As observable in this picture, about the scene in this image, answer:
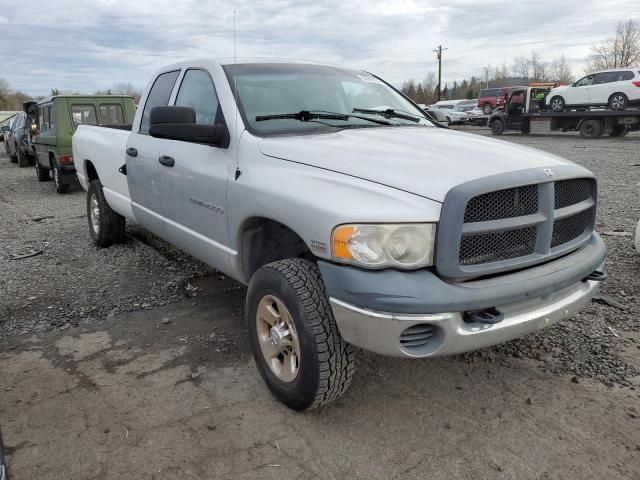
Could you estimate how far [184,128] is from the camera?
10.5ft

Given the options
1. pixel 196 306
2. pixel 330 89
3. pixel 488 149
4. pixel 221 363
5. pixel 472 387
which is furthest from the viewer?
pixel 196 306

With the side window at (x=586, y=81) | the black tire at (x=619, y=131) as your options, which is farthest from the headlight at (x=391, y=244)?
the side window at (x=586, y=81)

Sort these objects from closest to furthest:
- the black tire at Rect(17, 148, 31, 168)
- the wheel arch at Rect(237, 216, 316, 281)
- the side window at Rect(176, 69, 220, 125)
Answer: the wheel arch at Rect(237, 216, 316, 281), the side window at Rect(176, 69, 220, 125), the black tire at Rect(17, 148, 31, 168)

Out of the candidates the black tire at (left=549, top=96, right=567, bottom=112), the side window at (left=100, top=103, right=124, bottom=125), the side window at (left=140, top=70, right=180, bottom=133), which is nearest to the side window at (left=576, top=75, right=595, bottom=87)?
the black tire at (left=549, top=96, right=567, bottom=112)

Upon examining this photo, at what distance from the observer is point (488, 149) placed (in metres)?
2.88

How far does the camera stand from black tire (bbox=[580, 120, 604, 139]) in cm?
2108

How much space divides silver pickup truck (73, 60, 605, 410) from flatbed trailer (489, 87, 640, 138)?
19.9 meters

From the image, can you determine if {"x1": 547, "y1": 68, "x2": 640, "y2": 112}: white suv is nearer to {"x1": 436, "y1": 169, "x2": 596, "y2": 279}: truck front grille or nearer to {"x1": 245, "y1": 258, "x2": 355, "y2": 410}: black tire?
{"x1": 436, "y1": 169, "x2": 596, "y2": 279}: truck front grille

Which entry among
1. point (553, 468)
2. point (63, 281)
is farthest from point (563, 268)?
point (63, 281)

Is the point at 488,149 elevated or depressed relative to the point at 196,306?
elevated

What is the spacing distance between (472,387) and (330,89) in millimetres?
2166

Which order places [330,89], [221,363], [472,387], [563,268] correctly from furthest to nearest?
1. [330,89]
2. [221,363]
3. [472,387]
4. [563,268]

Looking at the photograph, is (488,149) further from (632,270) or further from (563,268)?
(632,270)

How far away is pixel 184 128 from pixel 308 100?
2.90 ft
